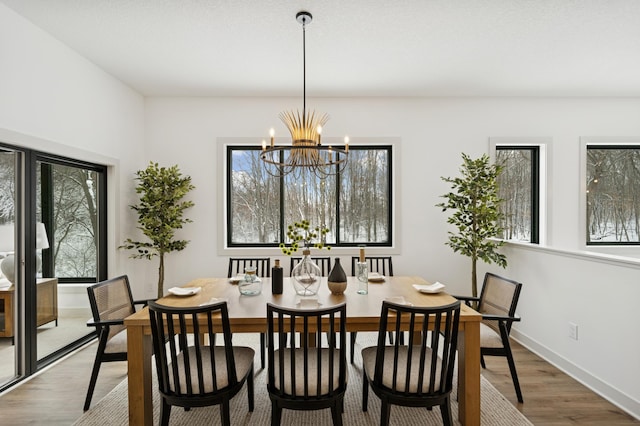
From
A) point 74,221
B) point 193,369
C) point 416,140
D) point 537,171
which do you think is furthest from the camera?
point 537,171

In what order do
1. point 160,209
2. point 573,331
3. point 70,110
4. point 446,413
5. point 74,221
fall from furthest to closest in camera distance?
point 160,209
point 74,221
point 70,110
point 573,331
point 446,413

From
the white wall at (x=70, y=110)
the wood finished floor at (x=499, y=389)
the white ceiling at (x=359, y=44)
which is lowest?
the wood finished floor at (x=499, y=389)

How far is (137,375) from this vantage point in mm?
1910

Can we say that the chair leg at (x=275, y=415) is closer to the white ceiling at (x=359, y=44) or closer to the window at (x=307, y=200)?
the white ceiling at (x=359, y=44)

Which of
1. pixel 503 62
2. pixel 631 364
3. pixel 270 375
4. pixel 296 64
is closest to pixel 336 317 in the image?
pixel 270 375

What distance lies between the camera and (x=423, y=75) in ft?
11.8

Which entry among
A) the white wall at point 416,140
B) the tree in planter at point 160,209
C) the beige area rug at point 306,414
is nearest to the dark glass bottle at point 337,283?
the beige area rug at point 306,414

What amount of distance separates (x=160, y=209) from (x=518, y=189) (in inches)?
175

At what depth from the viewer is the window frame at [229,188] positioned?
4.24 metres

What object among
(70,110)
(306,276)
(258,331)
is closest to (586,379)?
(306,276)

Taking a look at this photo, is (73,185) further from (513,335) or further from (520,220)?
(520,220)

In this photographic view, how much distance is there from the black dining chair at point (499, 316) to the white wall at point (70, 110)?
145 inches

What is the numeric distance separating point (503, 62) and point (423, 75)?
0.75 meters

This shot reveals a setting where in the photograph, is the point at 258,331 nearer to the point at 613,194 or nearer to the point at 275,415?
the point at 275,415
